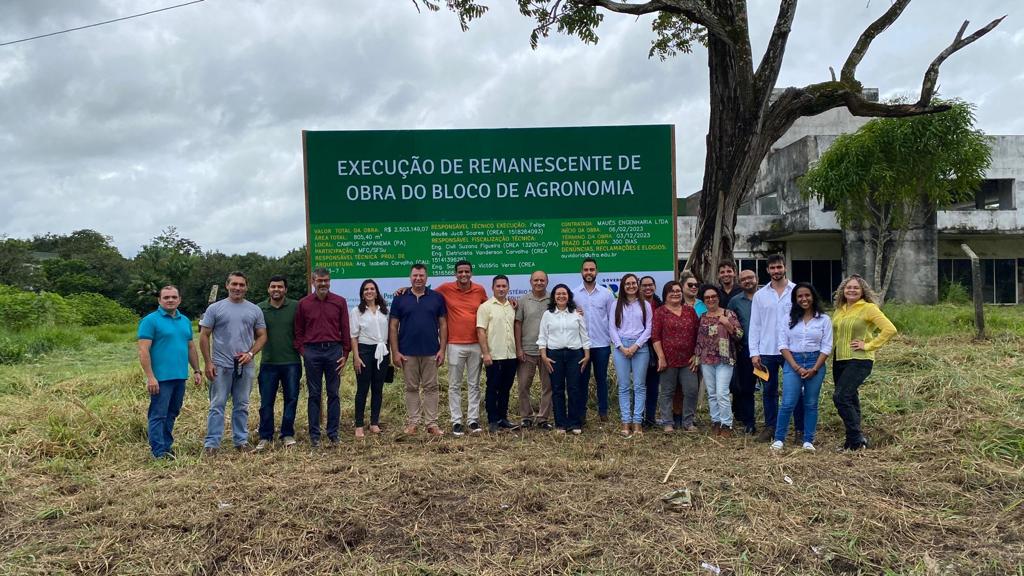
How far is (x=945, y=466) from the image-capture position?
4523 mm

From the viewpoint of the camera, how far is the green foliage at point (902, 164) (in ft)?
59.9

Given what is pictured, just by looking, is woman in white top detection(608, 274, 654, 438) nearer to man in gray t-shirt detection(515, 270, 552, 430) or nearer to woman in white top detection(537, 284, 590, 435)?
woman in white top detection(537, 284, 590, 435)

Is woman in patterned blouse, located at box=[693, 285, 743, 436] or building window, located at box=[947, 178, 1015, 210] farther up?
building window, located at box=[947, 178, 1015, 210]

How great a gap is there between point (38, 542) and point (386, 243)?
4.02 meters

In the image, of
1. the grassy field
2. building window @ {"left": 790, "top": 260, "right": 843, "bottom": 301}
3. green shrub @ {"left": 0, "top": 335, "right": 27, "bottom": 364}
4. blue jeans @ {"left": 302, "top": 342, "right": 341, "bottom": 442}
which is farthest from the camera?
building window @ {"left": 790, "top": 260, "right": 843, "bottom": 301}

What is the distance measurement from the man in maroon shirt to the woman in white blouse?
3427mm

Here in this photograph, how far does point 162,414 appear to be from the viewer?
5250 millimetres

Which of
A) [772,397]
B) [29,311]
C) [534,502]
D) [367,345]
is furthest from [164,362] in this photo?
[29,311]

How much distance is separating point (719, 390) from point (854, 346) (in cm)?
106

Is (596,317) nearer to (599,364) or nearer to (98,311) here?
(599,364)

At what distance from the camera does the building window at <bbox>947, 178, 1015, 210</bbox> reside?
21859 mm

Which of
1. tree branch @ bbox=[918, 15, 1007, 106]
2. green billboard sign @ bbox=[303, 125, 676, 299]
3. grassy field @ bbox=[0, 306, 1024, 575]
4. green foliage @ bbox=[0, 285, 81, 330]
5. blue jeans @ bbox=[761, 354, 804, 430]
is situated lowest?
grassy field @ bbox=[0, 306, 1024, 575]

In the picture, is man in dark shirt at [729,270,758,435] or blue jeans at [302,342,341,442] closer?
blue jeans at [302,342,341,442]

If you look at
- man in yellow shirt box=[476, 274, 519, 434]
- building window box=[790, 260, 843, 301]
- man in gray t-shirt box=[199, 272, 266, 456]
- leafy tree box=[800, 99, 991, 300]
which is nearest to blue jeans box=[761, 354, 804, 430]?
man in yellow shirt box=[476, 274, 519, 434]
